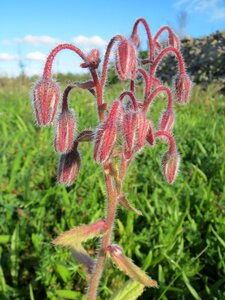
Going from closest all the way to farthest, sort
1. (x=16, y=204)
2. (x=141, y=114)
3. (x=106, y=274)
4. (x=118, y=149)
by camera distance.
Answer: (x=141, y=114) < (x=118, y=149) < (x=106, y=274) < (x=16, y=204)

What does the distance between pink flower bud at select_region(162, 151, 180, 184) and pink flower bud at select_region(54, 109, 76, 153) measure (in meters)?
0.45

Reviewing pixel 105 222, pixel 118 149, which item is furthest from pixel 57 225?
pixel 118 149

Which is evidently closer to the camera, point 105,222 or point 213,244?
point 105,222

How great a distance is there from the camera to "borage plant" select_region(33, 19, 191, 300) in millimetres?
1475

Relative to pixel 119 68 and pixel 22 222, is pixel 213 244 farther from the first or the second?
pixel 119 68

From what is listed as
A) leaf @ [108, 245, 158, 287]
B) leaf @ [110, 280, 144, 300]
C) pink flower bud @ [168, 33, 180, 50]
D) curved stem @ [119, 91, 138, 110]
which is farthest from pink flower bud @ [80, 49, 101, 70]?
leaf @ [110, 280, 144, 300]

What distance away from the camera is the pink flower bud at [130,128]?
1.45 metres

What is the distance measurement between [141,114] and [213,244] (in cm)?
114

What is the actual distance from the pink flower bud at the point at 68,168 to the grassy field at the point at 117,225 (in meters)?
0.60

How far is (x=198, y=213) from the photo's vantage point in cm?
258

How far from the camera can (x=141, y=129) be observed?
4.83 feet

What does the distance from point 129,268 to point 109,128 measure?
0.57 metres

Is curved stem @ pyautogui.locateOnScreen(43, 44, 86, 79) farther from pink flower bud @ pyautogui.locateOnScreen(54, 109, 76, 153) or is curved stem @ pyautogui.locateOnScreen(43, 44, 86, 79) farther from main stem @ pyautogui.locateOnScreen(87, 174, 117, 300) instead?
main stem @ pyautogui.locateOnScreen(87, 174, 117, 300)

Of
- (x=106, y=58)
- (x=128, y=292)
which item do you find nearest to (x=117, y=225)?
(x=128, y=292)
